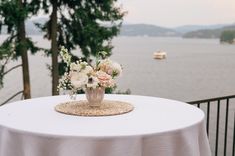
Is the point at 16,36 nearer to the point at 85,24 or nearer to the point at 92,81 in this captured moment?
the point at 85,24

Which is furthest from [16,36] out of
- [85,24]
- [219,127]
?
→ [219,127]

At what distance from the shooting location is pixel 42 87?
19875 millimetres

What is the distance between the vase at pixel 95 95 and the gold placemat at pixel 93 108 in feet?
0.12

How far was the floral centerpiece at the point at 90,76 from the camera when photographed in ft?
7.16

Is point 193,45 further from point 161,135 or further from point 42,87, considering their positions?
point 161,135

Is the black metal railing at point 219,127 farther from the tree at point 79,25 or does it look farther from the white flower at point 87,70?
the tree at point 79,25

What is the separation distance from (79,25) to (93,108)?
889 centimetres

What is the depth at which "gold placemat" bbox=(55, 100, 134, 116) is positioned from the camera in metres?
2.24

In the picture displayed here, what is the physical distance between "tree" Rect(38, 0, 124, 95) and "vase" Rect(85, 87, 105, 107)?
8.36m

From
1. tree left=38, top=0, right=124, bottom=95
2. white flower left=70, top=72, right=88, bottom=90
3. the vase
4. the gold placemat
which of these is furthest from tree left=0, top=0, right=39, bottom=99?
white flower left=70, top=72, right=88, bottom=90

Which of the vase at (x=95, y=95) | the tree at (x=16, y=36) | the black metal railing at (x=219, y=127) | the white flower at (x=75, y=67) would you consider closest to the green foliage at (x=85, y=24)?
the tree at (x=16, y=36)

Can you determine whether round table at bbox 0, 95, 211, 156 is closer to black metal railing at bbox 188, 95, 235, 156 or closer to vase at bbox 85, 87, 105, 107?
vase at bbox 85, 87, 105, 107

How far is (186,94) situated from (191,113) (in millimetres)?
22861

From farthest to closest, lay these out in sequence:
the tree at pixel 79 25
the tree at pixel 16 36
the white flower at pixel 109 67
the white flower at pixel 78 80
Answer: the tree at pixel 79 25 → the tree at pixel 16 36 → the white flower at pixel 109 67 → the white flower at pixel 78 80
